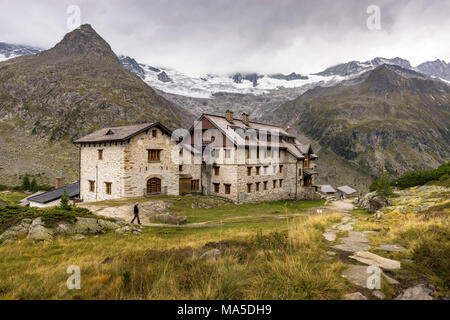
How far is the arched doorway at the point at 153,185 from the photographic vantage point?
28188mm

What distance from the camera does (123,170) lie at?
25.8m

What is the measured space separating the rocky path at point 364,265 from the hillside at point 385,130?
128 meters

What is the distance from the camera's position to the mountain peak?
163 metres

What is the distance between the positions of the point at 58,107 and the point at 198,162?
362 feet

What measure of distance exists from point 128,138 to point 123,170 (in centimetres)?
354

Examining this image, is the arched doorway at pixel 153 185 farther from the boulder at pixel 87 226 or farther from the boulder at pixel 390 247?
the boulder at pixel 390 247

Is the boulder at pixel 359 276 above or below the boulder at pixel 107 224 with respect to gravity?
above

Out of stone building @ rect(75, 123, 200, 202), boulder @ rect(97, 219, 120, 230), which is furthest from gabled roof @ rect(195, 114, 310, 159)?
boulder @ rect(97, 219, 120, 230)

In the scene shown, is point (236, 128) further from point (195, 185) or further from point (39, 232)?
point (39, 232)

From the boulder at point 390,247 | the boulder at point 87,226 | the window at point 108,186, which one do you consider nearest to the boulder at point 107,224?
the boulder at point 87,226

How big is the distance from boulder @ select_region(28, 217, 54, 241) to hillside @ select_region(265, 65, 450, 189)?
131 meters

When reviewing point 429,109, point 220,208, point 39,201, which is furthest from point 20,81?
point 429,109
